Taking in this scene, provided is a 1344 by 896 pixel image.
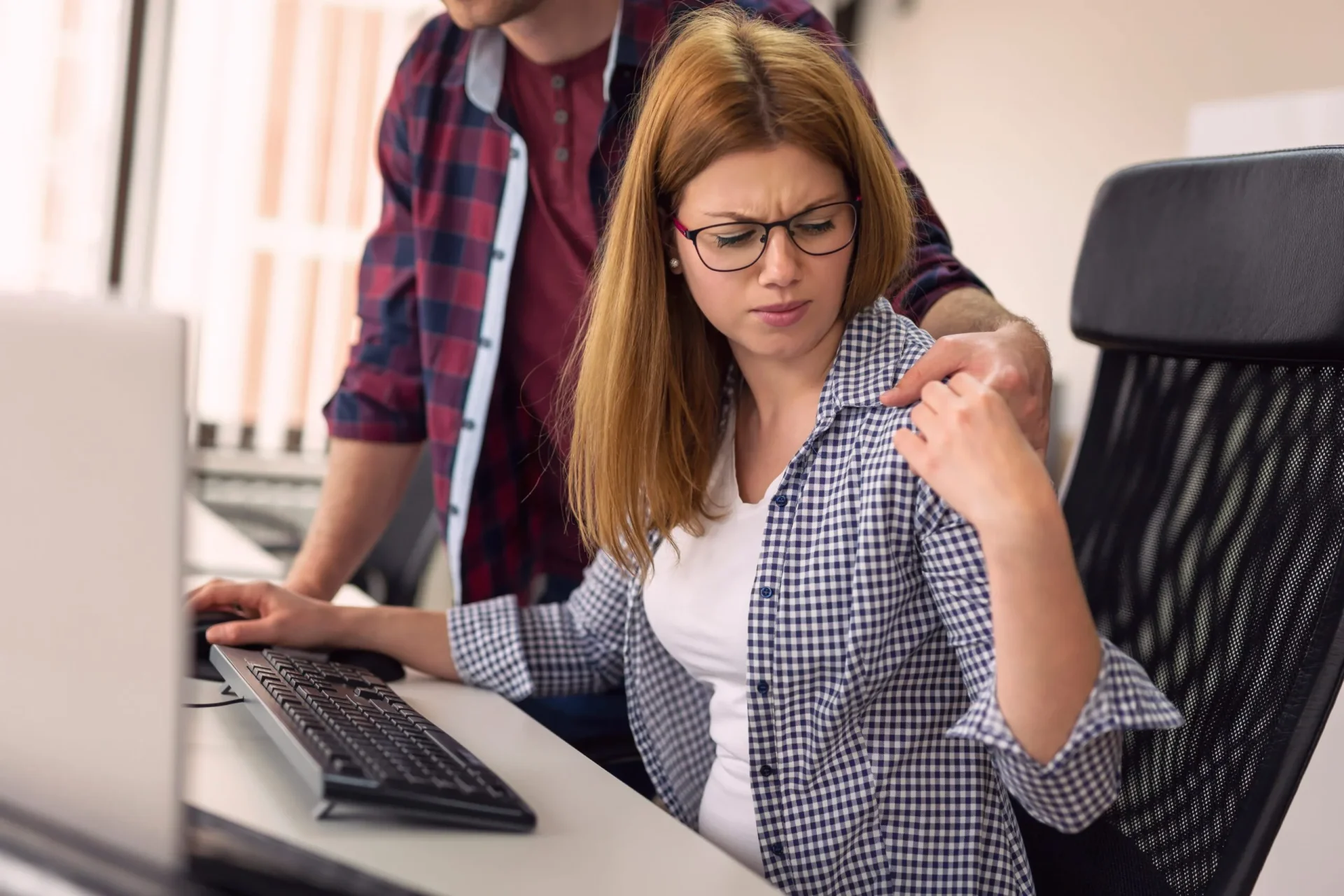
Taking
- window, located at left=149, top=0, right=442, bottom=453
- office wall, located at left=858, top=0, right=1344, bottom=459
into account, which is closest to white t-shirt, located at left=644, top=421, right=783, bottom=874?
office wall, located at left=858, top=0, right=1344, bottom=459

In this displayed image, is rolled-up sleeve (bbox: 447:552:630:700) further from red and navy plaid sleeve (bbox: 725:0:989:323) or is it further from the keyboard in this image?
red and navy plaid sleeve (bbox: 725:0:989:323)

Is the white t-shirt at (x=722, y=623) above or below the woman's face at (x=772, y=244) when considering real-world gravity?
below

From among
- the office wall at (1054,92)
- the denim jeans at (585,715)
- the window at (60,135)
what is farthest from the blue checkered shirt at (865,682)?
the window at (60,135)

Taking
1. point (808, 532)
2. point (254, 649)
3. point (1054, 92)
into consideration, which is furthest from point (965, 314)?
point (1054, 92)

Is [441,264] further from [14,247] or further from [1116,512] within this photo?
[14,247]

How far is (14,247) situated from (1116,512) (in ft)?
10.3

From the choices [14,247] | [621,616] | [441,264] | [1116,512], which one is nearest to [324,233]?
[14,247]

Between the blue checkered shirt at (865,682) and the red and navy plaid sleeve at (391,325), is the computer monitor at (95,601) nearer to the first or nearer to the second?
the blue checkered shirt at (865,682)

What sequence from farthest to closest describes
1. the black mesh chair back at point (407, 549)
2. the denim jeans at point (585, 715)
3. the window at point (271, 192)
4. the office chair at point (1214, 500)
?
the window at point (271, 192)
the black mesh chair back at point (407, 549)
the denim jeans at point (585, 715)
the office chair at point (1214, 500)

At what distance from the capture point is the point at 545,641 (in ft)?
4.16

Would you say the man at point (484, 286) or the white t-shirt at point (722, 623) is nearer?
the white t-shirt at point (722, 623)

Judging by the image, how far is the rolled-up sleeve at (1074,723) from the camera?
80 cm

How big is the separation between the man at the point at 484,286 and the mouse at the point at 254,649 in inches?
11.1

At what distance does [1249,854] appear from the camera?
89cm
